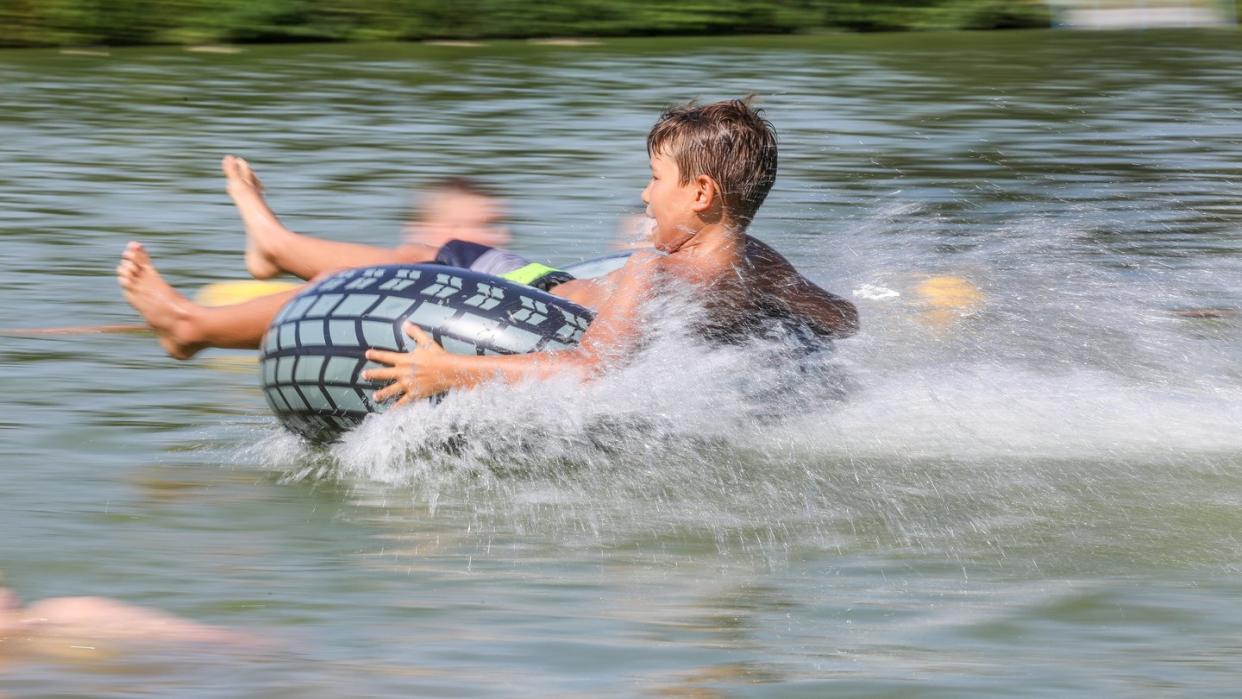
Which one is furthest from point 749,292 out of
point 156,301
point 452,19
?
Answer: point 452,19

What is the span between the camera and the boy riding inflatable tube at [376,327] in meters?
5.59

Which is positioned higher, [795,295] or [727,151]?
[727,151]

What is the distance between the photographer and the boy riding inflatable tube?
18.3 ft

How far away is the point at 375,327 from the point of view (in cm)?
558

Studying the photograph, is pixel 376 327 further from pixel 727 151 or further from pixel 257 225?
pixel 257 225

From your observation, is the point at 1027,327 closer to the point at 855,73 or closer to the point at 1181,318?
the point at 1181,318

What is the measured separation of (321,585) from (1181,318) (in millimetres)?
4279

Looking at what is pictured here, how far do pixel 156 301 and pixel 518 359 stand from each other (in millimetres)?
1577

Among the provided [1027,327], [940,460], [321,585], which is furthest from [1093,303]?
[321,585]

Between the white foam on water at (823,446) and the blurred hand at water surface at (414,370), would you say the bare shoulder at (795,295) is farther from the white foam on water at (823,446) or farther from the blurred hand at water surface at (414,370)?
the blurred hand at water surface at (414,370)

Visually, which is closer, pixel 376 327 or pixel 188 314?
pixel 376 327

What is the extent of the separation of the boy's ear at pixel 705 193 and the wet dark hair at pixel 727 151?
0.01 metres

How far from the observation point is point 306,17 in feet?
61.9

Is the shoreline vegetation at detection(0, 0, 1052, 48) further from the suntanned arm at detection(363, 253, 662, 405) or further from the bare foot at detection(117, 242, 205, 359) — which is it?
the suntanned arm at detection(363, 253, 662, 405)
